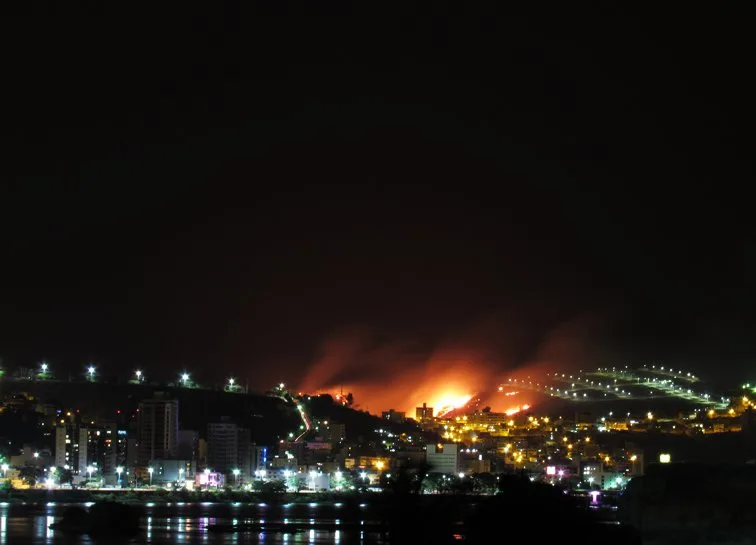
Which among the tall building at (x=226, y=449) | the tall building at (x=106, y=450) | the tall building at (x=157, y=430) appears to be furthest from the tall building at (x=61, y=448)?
the tall building at (x=226, y=449)

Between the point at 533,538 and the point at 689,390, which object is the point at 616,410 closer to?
the point at 689,390

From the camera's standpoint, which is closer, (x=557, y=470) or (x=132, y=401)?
(x=557, y=470)

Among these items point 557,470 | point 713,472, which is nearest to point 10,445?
point 557,470

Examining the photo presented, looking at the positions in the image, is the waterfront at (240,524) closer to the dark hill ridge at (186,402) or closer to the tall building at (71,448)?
the tall building at (71,448)

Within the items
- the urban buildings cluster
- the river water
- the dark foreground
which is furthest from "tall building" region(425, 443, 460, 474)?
the dark foreground

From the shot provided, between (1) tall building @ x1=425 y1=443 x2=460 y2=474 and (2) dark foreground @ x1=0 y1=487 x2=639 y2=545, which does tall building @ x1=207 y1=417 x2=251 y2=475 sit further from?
(2) dark foreground @ x1=0 y1=487 x2=639 y2=545

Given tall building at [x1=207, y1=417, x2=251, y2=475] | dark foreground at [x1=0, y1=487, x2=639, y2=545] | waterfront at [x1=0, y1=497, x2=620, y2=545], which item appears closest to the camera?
dark foreground at [x1=0, y1=487, x2=639, y2=545]
